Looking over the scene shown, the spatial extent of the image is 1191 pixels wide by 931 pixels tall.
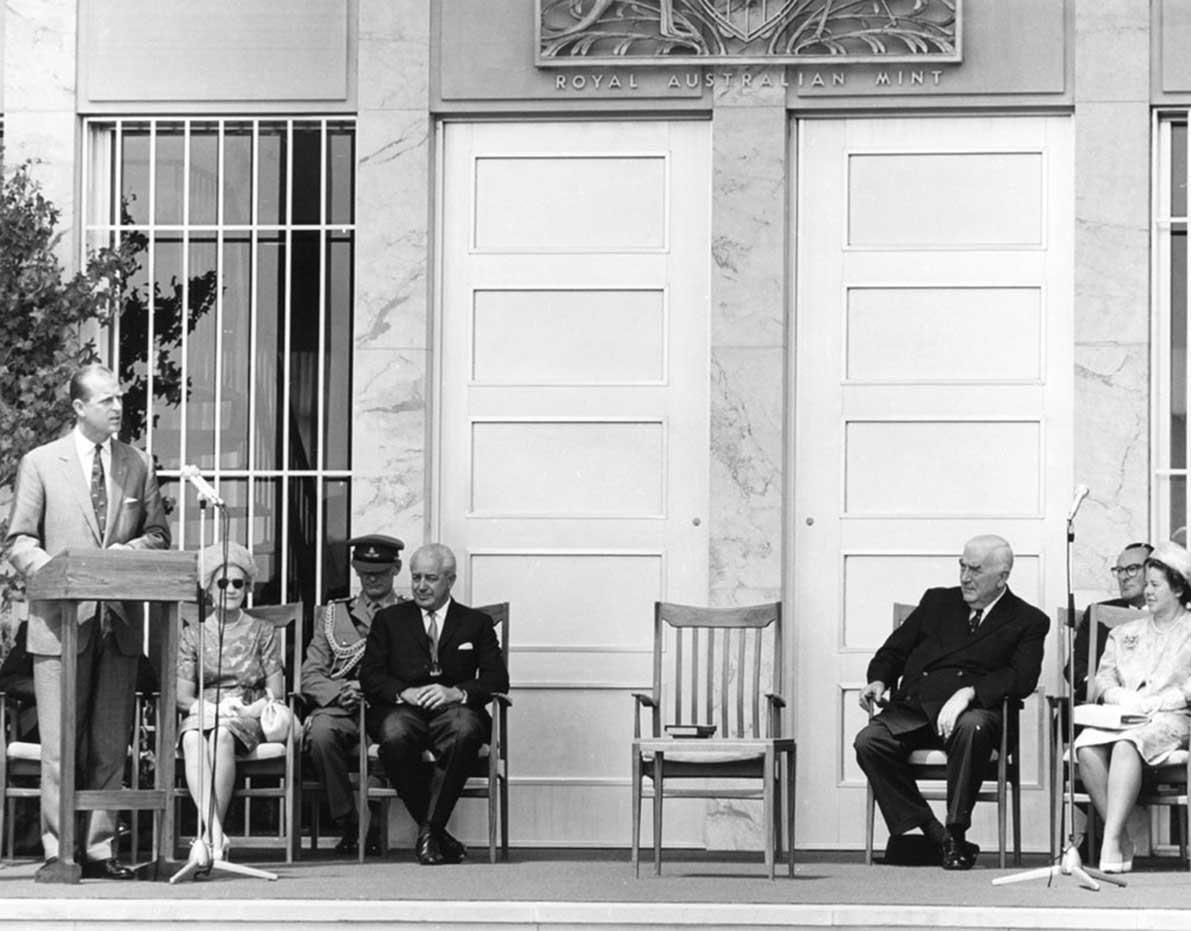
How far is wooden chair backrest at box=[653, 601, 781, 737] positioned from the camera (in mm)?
8852

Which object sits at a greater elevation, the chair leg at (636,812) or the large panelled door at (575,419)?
the large panelled door at (575,419)

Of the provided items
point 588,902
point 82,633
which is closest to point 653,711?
point 588,902

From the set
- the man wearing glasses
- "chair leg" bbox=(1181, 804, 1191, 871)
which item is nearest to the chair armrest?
the man wearing glasses

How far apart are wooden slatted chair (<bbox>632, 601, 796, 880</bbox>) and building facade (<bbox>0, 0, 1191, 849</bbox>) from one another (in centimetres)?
17

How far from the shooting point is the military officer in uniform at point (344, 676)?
8.70 m

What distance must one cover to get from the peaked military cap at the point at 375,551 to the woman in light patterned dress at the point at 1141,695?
255 cm

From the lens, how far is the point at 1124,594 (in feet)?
29.0

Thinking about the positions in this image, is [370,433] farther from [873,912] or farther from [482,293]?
[873,912]

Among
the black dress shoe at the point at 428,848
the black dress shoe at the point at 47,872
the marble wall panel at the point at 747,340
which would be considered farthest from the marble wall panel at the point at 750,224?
the black dress shoe at the point at 47,872

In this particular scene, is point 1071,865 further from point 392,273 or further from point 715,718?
point 392,273

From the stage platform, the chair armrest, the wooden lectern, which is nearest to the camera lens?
the stage platform

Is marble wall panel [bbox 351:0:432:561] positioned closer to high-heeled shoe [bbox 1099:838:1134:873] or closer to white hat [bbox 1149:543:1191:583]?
white hat [bbox 1149:543:1191:583]

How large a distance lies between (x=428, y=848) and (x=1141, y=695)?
2.46 meters

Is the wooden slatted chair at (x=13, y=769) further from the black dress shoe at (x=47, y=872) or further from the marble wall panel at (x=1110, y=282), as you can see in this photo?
the marble wall panel at (x=1110, y=282)
